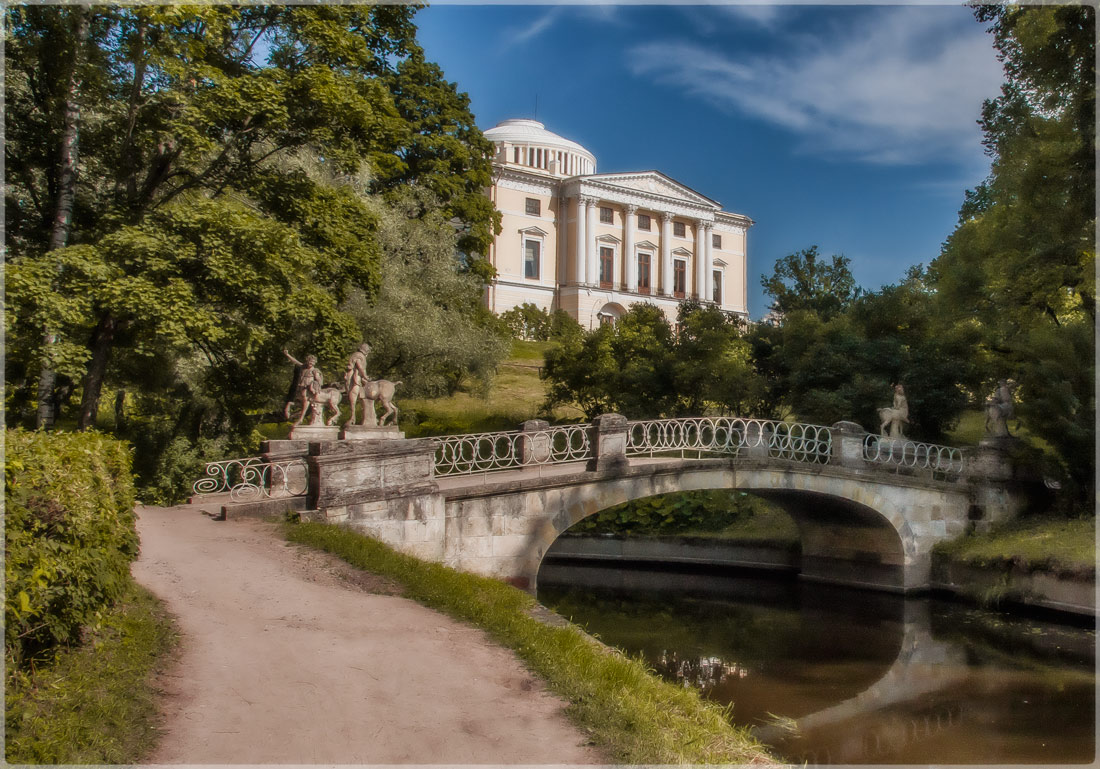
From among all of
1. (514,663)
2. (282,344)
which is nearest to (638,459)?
(282,344)

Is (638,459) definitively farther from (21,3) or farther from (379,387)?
(21,3)

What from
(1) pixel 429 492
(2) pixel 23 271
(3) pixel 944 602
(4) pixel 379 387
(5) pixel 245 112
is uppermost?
(5) pixel 245 112

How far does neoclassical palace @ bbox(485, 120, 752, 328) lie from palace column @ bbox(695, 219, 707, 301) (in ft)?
0.22

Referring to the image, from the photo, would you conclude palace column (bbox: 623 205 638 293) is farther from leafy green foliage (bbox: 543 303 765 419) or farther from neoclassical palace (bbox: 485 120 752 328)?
leafy green foliage (bbox: 543 303 765 419)

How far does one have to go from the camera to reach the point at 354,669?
22.1 ft

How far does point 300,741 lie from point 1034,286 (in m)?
20.1

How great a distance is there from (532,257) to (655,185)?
10.1m

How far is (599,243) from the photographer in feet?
187

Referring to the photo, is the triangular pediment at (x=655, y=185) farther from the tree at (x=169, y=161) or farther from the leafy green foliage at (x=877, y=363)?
the tree at (x=169, y=161)

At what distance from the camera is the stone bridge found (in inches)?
503

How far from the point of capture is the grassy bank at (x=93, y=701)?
466cm

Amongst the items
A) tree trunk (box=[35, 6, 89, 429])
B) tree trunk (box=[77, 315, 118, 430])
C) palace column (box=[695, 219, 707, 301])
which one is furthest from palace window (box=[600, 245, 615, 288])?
tree trunk (box=[35, 6, 89, 429])

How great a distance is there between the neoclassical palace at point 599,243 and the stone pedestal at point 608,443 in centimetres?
3795

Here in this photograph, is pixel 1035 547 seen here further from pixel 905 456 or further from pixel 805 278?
pixel 805 278
